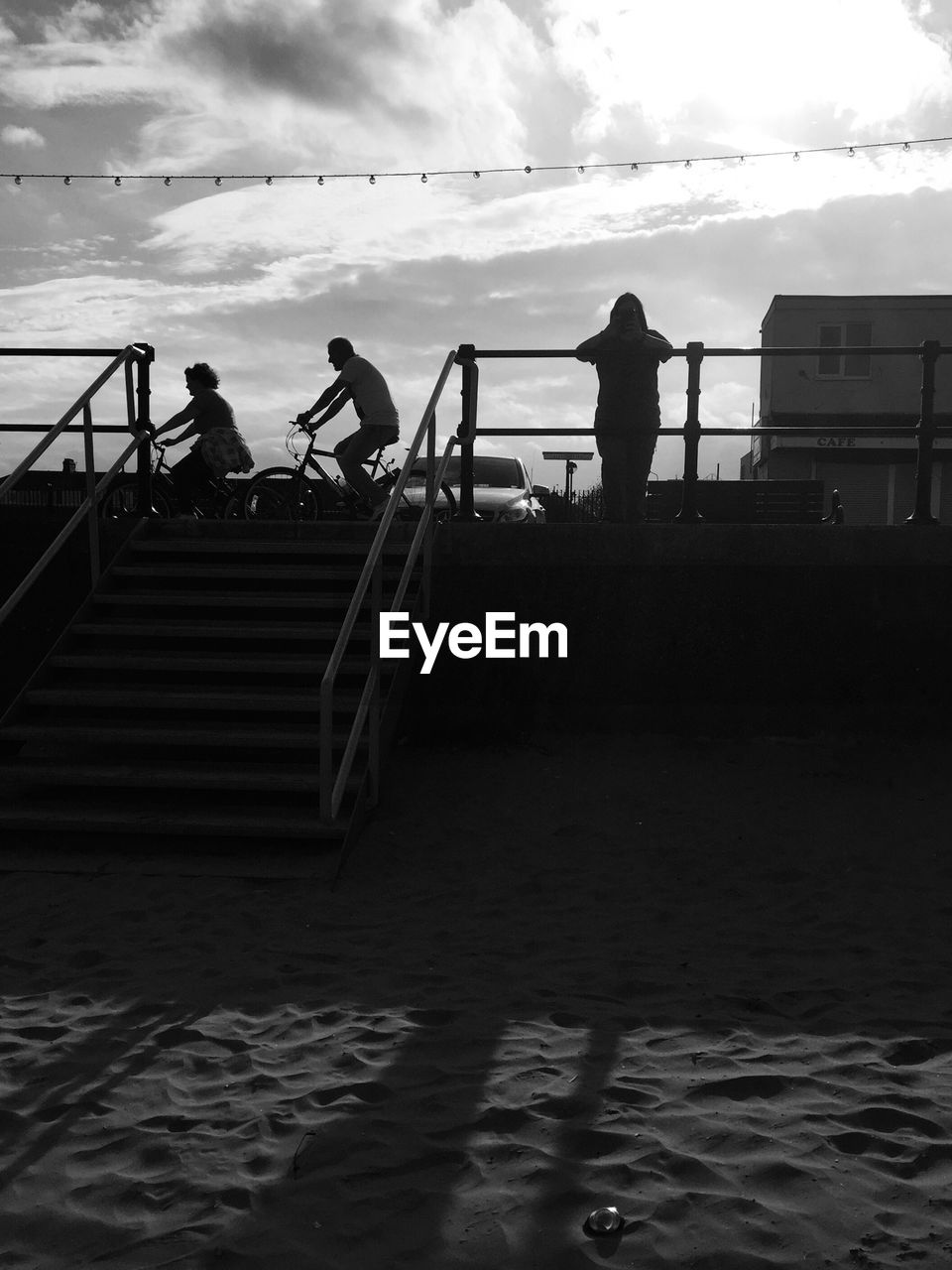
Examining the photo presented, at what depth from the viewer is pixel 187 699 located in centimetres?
648

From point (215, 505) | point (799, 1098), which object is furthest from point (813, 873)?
point (215, 505)

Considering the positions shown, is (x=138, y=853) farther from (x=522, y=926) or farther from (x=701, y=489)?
(x=701, y=489)

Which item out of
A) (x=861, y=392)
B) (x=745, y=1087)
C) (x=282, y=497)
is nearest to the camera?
(x=745, y=1087)

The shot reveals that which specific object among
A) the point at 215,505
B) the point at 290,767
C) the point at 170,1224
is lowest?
the point at 170,1224

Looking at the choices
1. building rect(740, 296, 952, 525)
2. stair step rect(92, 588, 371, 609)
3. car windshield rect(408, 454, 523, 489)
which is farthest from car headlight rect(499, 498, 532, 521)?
building rect(740, 296, 952, 525)

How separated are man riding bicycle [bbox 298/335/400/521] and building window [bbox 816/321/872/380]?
18.4 m

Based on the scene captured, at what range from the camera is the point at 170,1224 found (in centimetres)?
276

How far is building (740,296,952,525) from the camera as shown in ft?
82.2

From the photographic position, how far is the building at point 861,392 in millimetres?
25047

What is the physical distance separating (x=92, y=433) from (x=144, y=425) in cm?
53

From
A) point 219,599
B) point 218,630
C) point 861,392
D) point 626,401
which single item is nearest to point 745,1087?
point 218,630

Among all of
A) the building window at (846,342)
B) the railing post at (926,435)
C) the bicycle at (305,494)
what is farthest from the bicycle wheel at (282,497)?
the building window at (846,342)

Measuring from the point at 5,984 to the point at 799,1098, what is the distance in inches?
109

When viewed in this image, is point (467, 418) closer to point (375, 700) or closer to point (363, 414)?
point (363, 414)
